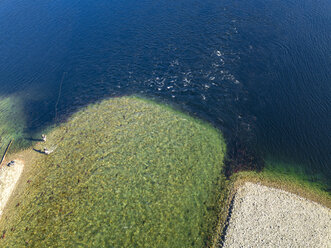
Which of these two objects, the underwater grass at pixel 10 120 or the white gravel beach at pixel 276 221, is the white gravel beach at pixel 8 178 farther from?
the white gravel beach at pixel 276 221

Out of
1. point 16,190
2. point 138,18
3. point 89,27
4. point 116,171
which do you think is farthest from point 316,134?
point 89,27

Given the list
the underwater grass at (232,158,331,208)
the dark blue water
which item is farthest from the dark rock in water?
the dark blue water

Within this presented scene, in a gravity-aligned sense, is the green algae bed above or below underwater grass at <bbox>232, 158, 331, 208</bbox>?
above

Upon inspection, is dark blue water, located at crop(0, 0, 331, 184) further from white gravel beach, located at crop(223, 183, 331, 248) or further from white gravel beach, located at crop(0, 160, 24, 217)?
white gravel beach, located at crop(0, 160, 24, 217)

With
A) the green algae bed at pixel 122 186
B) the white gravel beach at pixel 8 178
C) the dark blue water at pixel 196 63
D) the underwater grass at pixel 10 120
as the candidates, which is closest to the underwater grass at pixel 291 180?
the dark blue water at pixel 196 63

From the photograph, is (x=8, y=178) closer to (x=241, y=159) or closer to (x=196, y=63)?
(x=241, y=159)

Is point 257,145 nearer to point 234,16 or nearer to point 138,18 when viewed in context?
point 234,16
